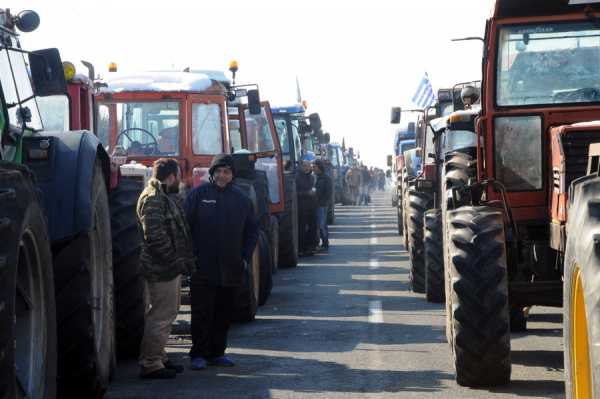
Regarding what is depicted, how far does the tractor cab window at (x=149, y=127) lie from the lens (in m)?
14.8

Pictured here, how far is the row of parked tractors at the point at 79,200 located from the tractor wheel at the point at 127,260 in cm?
1

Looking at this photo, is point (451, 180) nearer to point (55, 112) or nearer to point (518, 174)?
point (518, 174)

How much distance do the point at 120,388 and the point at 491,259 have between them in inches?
112

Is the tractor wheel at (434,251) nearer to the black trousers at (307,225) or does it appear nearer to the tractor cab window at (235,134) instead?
the tractor cab window at (235,134)

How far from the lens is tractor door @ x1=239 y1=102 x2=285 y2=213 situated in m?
19.4

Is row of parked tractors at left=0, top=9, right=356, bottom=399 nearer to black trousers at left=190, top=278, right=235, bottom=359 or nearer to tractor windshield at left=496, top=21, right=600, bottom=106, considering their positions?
black trousers at left=190, top=278, right=235, bottom=359

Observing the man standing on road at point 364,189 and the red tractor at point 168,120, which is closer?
the red tractor at point 168,120

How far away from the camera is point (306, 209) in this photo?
2336cm

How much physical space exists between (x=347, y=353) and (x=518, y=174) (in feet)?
7.52

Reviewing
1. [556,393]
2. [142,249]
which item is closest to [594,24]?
[556,393]

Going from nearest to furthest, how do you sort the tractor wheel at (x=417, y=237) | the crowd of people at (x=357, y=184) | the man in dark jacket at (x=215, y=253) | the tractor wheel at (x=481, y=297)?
the tractor wheel at (x=481, y=297)
the man in dark jacket at (x=215, y=253)
the tractor wheel at (x=417, y=237)
the crowd of people at (x=357, y=184)

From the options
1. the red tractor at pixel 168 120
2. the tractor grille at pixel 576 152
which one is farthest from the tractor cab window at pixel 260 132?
the tractor grille at pixel 576 152

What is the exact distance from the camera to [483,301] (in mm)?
8945

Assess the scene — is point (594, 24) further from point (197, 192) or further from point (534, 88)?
point (197, 192)
